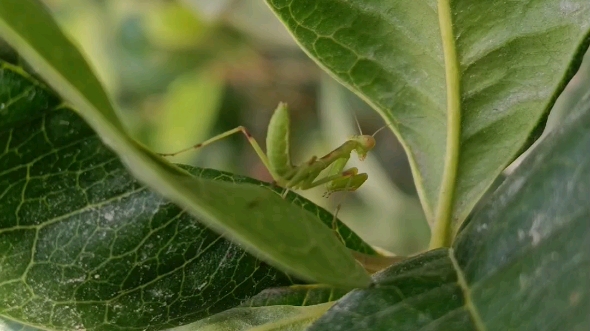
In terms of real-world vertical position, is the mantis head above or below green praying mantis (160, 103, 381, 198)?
below

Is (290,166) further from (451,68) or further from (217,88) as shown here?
(217,88)

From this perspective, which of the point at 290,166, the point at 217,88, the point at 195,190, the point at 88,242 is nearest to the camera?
the point at 195,190

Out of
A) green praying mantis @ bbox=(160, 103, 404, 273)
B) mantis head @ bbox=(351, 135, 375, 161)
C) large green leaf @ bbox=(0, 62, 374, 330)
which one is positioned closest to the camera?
large green leaf @ bbox=(0, 62, 374, 330)

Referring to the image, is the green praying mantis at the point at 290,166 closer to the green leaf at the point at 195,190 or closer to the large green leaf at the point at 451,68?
the large green leaf at the point at 451,68

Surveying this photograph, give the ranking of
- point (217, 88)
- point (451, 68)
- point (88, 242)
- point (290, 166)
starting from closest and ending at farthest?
point (88, 242), point (451, 68), point (290, 166), point (217, 88)

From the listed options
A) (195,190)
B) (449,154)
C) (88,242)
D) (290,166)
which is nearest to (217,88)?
(290,166)

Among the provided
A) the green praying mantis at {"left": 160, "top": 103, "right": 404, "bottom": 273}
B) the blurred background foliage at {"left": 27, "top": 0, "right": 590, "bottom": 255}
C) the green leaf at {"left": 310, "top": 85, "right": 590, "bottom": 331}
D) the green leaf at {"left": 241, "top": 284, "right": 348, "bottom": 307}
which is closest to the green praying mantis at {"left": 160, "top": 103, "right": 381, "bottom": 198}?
the green praying mantis at {"left": 160, "top": 103, "right": 404, "bottom": 273}

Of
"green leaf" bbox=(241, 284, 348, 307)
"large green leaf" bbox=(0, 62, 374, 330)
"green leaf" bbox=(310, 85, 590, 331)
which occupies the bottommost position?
"green leaf" bbox=(241, 284, 348, 307)

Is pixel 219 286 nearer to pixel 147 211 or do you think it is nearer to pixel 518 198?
pixel 147 211

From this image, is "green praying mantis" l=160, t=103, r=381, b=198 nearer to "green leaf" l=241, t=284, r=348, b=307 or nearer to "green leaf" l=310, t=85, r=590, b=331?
"green leaf" l=241, t=284, r=348, b=307
